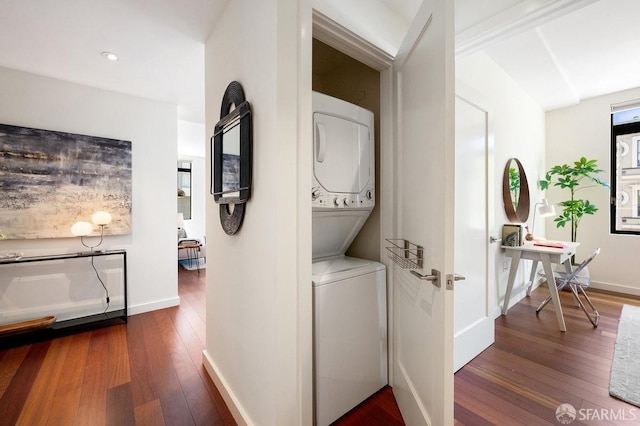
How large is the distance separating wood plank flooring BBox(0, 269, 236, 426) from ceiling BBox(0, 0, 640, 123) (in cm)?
244

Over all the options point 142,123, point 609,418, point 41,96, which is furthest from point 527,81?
point 41,96

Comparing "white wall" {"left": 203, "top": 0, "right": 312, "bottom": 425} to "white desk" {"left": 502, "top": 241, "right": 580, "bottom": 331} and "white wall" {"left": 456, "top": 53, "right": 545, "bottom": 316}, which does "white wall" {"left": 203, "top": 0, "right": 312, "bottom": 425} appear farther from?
"white desk" {"left": 502, "top": 241, "right": 580, "bottom": 331}

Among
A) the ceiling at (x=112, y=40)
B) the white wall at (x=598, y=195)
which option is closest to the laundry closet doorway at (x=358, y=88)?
the ceiling at (x=112, y=40)

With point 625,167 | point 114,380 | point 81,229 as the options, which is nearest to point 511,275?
point 625,167

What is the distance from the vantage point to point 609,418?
60.4 inches

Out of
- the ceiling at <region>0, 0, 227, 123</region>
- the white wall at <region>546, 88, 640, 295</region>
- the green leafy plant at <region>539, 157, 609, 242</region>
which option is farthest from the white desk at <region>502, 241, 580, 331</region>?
the ceiling at <region>0, 0, 227, 123</region>

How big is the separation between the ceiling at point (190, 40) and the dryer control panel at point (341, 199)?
125 centimetres

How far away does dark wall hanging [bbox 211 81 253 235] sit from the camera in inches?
54.8

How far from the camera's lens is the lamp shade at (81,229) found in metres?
2.60

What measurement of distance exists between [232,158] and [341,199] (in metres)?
0.68

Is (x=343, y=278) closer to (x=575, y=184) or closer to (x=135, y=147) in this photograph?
(x=135, y=147)

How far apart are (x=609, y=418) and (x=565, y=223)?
324 centimetres

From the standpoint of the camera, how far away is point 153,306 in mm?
3156

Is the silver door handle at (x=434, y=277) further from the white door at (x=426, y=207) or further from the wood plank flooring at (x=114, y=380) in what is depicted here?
the wood plank flooring at (x=114, y=380)
